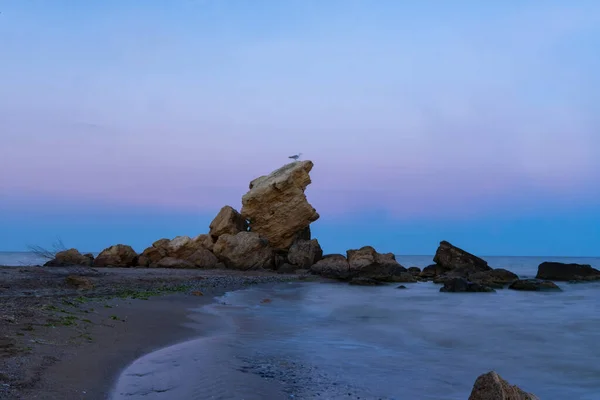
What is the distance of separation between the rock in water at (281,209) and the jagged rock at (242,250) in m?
2.32

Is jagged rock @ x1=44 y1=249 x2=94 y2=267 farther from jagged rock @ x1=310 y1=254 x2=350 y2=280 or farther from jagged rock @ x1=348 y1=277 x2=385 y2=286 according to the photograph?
jagged rock @ x1=348 y1=277 x2=385 y2=286

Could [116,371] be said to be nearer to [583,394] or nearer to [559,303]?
[583,394]

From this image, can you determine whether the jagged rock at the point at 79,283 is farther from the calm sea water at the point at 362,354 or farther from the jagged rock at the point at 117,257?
the jagged rock at the point at 117,257

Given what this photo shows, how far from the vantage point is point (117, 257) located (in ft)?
121

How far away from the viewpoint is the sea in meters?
6.83

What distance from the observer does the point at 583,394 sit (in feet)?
26.8

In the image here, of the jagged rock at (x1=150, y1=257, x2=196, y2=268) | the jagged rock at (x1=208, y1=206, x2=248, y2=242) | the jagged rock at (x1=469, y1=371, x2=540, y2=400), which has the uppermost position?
the jagged rock at (x1=208, y1=206, x2=248, y2=242)

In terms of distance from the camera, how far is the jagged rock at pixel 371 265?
38.5 m

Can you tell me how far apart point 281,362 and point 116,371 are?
2.84 metres

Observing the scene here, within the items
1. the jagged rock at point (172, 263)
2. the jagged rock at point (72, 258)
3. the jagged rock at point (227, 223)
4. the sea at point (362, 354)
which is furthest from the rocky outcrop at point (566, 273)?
the jagged rock at point (72, 258)

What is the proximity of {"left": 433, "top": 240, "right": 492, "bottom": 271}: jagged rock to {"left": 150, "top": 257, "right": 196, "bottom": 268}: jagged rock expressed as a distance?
21.6 m

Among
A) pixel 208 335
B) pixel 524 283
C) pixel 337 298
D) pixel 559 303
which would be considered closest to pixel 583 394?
pixel 208 335

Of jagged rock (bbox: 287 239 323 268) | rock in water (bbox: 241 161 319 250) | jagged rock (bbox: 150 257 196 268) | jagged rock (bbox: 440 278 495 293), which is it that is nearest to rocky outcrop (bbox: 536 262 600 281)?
jagged rock (bbox: 440 278 495 293)

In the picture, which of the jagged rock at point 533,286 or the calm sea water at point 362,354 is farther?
the jagged rock at point 533,286
